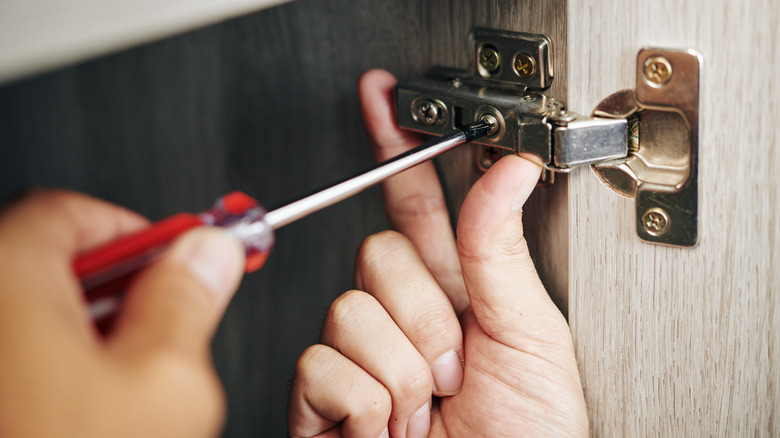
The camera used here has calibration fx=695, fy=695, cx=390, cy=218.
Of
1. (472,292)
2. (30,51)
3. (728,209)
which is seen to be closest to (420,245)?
(472,292)

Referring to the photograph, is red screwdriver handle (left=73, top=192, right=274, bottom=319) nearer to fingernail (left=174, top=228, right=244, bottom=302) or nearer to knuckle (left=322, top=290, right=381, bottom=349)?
fingernail (left=174, top=228, right=244, bottom=302)

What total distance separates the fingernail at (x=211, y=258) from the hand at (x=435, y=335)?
0.54 ft

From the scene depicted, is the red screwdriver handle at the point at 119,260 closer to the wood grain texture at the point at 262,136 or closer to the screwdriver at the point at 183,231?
the screwdriver at the point at 183,231

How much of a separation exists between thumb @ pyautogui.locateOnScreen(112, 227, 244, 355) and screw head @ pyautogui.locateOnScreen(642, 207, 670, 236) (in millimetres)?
195

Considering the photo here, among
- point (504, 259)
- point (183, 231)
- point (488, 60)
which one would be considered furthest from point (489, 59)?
point (183, 231)

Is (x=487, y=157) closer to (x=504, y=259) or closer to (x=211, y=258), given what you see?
(x=504, y=259)

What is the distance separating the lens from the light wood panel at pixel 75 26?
146mm

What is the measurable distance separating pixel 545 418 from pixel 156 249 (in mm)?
253

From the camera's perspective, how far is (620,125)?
314 mm

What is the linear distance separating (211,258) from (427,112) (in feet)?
0.66

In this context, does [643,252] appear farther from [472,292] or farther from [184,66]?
[184,66]

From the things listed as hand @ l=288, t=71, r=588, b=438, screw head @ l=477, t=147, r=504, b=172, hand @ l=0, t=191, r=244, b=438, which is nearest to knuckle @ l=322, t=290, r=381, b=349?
hand @ l=288, t=71, r=588, b=438

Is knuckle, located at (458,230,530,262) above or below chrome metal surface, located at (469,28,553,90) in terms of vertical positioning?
below

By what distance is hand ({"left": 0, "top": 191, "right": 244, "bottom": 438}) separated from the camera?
18 cm
